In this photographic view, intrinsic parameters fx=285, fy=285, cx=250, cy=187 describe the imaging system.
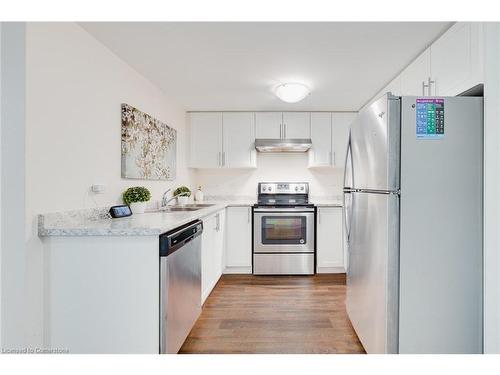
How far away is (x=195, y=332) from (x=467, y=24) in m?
2.78

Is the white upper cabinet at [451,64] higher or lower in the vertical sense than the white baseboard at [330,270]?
higher

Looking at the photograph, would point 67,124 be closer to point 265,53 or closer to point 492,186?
point 265,53

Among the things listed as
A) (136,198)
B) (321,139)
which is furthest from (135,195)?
(321,139)

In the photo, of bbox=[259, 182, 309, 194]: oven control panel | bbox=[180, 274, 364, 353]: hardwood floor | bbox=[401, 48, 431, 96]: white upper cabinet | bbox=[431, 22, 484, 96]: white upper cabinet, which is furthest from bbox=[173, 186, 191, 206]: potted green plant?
bbox=[431, 22, 484, 96]: white upper cabinet

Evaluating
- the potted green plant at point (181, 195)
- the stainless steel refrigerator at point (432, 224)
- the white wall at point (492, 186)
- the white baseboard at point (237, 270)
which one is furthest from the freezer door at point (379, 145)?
the white baseboard at point (237, 270)

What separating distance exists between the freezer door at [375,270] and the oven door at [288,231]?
1458 millimetres

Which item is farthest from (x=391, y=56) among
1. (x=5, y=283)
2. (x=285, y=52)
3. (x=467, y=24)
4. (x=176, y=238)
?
(x=5, y=283)

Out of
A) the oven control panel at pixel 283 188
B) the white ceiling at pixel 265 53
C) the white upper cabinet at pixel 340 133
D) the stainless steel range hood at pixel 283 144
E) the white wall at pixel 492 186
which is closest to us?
the white wall at pixel 492 186

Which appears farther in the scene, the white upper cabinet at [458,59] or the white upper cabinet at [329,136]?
the white upper cabinet at [329,136]

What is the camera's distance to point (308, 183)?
426 centimetres

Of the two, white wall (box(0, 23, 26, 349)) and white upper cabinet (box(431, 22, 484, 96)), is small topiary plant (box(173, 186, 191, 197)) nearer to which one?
white wall (box(0, 23, 26, 349))

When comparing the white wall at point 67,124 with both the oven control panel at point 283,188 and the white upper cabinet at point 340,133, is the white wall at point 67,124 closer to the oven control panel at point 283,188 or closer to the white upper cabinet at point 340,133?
the oven control panel at point 283,188

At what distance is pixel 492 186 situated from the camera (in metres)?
1.20

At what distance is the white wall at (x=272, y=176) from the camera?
4258 millimetres
